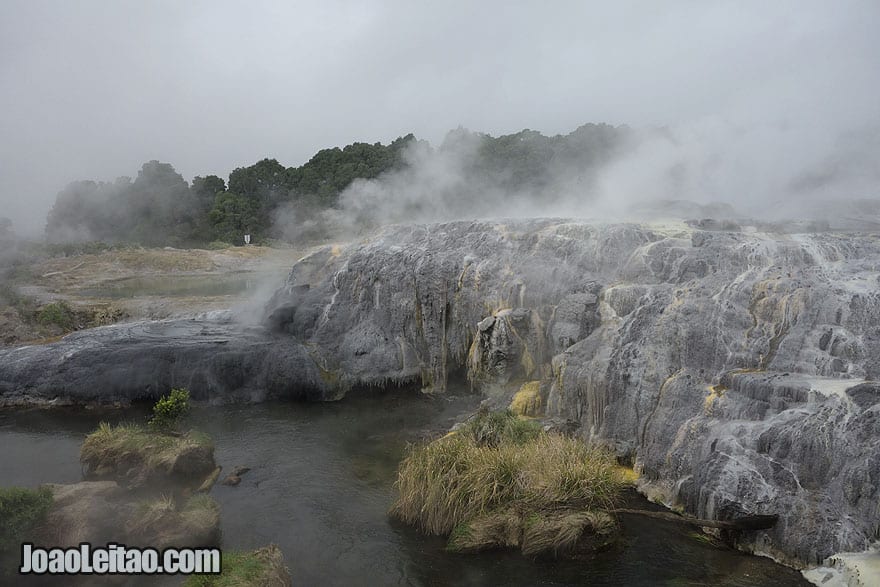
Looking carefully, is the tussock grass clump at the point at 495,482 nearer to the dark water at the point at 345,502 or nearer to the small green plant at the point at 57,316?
the dark water at the point at 345,502

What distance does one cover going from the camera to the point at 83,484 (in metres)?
9.45

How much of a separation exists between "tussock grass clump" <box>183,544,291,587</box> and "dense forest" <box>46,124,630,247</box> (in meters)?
26.0

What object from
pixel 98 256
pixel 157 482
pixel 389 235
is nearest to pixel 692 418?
pixel 157 482

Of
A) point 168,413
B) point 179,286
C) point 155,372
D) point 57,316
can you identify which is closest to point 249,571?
point 168,413

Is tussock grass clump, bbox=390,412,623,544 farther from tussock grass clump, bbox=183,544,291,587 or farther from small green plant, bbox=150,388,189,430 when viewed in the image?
small green plant, bbox=150,388,189,430

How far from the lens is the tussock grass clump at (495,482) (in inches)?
337

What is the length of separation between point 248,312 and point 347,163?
24362mm

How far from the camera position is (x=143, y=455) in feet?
35.5

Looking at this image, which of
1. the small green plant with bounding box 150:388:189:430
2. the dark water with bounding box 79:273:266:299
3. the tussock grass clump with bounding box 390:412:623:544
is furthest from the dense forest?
the tussock grass clump with bounding box 390:412:623:544

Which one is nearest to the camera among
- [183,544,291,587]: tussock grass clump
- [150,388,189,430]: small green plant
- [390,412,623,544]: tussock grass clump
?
[183,544,291,587]: tussock grass clump

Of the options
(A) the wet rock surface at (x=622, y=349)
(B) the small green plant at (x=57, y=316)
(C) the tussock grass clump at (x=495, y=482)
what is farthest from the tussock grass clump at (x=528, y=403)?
(B) the small green plant at (x=57, y=316)

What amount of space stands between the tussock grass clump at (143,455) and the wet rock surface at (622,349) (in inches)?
188

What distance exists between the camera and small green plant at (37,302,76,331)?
2166cm

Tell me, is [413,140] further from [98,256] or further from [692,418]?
[692,418]
